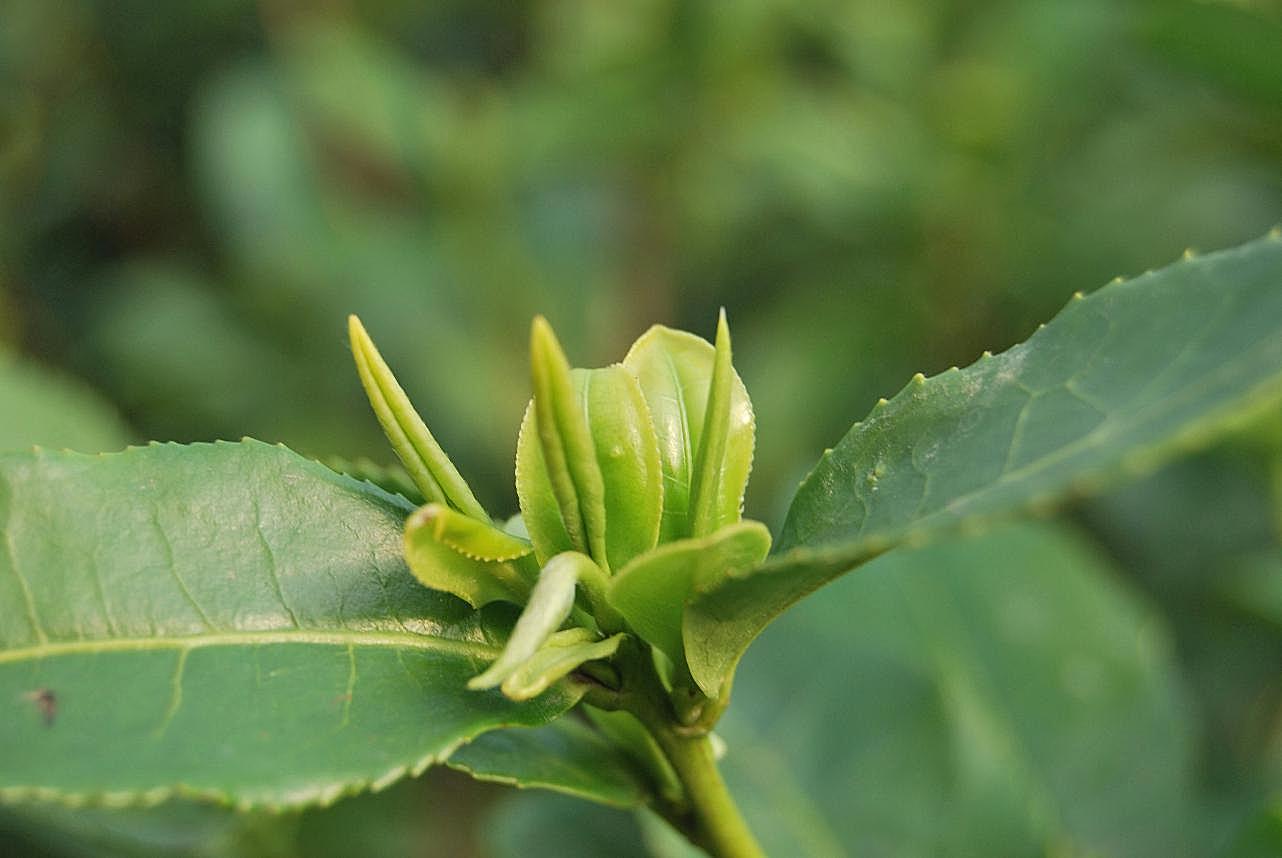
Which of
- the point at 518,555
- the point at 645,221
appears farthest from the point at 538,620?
the point at 645,221

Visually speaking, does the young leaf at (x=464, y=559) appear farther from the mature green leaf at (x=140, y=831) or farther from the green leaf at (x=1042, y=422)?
the mature green leaf at (x=140, y=831)

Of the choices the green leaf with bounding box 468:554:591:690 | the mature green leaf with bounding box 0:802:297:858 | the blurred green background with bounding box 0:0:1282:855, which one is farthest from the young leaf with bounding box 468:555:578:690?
the blurred green background with bounding box 0:0:1282:855

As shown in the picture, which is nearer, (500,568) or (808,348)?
(500,568)

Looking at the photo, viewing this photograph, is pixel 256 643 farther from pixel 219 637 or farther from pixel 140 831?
pixel 140 831

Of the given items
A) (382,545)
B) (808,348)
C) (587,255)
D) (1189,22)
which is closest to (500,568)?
(382,545)

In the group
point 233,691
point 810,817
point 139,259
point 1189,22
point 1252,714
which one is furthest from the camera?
point 139,259

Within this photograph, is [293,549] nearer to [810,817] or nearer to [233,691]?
[233,691]
